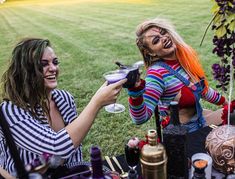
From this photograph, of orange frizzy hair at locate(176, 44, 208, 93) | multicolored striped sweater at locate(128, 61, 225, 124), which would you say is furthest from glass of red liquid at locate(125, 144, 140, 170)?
orange frizzy hair at locate(176, 44, 208, 93)

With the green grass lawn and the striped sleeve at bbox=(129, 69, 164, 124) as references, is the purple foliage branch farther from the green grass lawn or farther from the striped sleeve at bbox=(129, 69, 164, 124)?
the green grass lawn

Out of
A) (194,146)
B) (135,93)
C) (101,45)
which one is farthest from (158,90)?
(101,45)

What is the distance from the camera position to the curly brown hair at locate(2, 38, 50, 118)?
88.0 inches

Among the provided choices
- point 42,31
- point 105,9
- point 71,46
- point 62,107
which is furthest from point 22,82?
point 105,9

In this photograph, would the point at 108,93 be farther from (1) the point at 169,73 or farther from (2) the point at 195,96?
(2) the point at 195,96

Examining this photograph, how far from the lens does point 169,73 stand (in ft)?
9.12

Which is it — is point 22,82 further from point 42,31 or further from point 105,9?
point 105,9

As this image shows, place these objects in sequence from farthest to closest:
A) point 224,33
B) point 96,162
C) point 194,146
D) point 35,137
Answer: point 194,146 < point 35,137 < point 224,33 < point 96,162

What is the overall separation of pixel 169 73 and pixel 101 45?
7.65m

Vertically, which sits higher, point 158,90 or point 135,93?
point 135,93

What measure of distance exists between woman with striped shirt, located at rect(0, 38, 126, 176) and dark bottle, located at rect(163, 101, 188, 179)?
434 millimetres

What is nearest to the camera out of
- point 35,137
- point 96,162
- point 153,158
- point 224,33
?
point 96,162

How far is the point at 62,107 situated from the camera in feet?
8.44

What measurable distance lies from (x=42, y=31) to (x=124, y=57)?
21.2 feet
